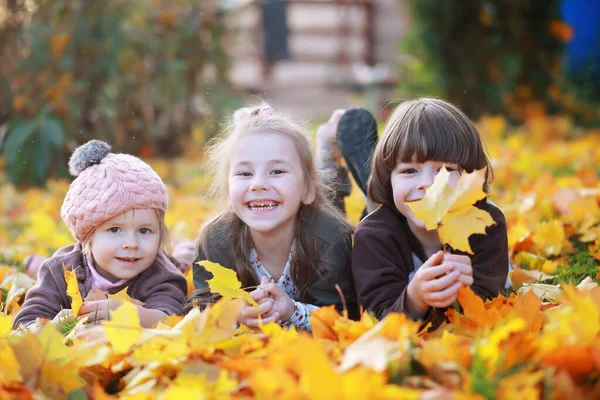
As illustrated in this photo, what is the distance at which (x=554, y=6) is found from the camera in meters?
8.09

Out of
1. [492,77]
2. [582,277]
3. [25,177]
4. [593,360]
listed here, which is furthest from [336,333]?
[492,77]

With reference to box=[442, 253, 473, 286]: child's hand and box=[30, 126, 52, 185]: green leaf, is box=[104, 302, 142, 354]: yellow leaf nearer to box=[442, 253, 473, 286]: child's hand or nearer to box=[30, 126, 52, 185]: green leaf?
box=[442, 253, 473, 286]: child's hand

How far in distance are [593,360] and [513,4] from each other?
729 cm

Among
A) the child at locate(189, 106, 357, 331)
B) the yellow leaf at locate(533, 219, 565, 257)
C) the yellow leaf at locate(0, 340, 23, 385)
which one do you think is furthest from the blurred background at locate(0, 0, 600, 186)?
the yellow leaf at locate(0, 340, 23, 385)

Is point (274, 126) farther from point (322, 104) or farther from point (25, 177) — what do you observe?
point (322, 104)

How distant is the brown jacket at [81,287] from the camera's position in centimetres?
232

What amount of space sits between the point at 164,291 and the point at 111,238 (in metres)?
0.26

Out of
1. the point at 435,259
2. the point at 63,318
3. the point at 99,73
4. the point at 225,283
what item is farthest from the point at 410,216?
the point at 99,73

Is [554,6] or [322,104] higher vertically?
[554,6]

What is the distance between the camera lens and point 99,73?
6.11 metres

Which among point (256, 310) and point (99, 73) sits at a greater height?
point (99, 73)

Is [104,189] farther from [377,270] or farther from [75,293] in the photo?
[377,270]

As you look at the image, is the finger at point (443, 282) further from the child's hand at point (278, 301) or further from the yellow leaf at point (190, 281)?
the yellow leaf at point (190, 281)

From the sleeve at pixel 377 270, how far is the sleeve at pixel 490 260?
8.4 inches
